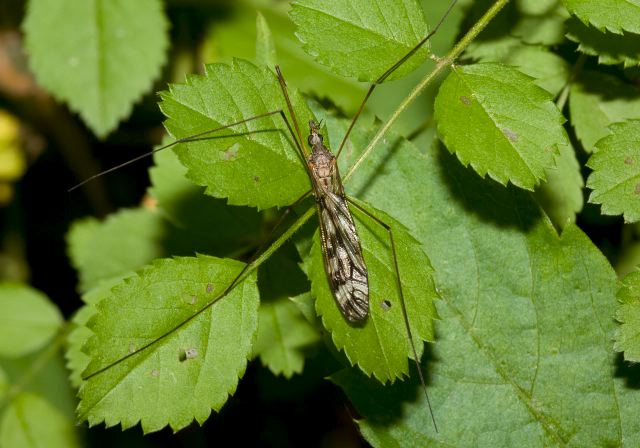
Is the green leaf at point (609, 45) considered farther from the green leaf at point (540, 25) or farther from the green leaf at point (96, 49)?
the green leaf at point (96, 49)

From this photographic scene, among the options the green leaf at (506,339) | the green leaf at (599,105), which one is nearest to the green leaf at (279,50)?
the green leaf at (599,105)

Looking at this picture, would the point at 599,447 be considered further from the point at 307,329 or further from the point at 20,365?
the point at 20,365

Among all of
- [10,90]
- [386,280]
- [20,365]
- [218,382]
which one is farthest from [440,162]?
[10,90]

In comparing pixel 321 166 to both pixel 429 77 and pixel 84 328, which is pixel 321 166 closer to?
pixel 429 77

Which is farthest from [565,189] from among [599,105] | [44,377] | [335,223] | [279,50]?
[44,377]

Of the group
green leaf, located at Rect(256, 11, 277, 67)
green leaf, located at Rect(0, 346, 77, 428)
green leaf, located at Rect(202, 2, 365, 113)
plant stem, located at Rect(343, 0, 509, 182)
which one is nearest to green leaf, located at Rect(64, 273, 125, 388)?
green leaf, located at Rect(0, 346, 77, 428)
